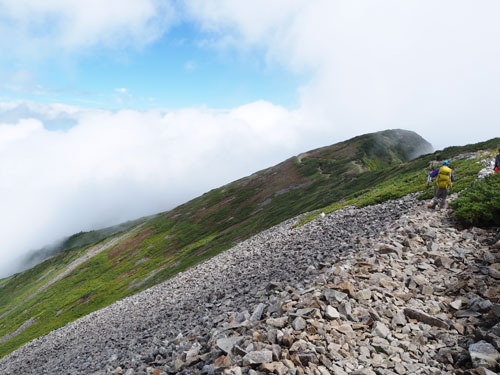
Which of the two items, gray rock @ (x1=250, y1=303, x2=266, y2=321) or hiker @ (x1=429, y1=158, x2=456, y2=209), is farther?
hiker @ (x1=429, y1=158, x2=456, y2=209)

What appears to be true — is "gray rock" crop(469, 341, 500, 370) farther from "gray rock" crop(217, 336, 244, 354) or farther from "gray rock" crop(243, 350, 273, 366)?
"gray rock" crop(217, 336, 244, 354)

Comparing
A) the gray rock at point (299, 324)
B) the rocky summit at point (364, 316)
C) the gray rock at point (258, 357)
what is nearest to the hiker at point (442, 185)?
the rocky summit at point (364, 316)

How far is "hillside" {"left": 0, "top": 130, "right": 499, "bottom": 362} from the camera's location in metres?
83.4

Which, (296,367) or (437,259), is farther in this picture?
(437,259)

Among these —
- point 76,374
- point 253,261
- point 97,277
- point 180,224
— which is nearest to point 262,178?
point 180,224

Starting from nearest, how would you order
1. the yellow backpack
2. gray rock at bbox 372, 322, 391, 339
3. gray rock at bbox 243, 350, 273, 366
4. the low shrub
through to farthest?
gray rock at bbox 243, 350, 273, 366 → gray rock at bbox 372, 322, 391, 339 → the low shrub → the yellow backpack

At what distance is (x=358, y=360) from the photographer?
9469mm

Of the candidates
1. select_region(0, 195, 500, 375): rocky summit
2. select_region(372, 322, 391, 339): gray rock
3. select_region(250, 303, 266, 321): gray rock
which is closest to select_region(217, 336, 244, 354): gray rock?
select_region(0, 195, 500, 375): rocky summit

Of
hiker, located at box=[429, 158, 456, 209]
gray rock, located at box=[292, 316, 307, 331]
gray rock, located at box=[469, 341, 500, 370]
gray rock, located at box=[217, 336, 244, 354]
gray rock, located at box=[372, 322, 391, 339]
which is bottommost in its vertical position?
gray rock, located at box=[469, 341, 500, 370]

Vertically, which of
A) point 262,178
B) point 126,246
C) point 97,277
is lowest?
point 97,277

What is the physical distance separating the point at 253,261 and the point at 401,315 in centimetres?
1856

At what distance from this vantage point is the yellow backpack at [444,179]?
71.8 feet

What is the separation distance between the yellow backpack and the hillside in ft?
155

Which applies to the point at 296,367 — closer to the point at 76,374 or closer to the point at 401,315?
the point at 401,315
